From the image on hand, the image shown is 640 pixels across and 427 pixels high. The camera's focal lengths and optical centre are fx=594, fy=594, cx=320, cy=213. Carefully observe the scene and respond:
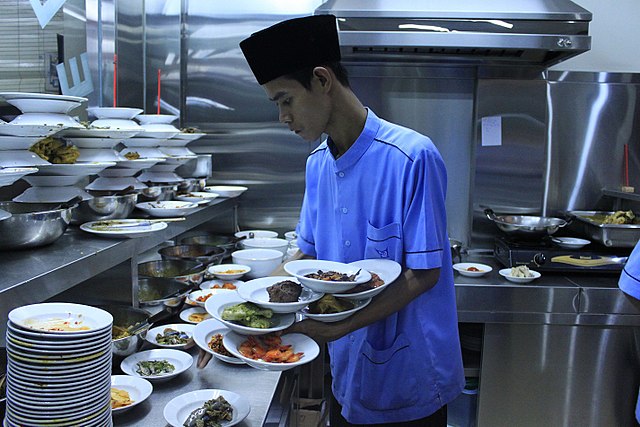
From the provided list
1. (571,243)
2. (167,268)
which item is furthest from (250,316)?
(571,243)

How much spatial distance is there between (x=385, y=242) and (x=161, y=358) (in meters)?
0.82

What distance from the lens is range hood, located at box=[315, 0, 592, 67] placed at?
3.20 metres

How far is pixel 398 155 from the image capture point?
1.80 metres

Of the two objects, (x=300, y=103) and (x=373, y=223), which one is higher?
(x=300, y=103)

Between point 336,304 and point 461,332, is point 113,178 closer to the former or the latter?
point 336,304

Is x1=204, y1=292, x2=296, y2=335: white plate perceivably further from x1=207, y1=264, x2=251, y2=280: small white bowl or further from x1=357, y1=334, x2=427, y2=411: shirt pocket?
x1=207, y1=264, x2=251, y2=280: small white bowl

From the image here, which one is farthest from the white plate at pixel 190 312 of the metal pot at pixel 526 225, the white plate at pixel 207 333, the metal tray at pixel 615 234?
the metal tray at pixel 615 234

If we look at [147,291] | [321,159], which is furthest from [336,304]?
[147,291]

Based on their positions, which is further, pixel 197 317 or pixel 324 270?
pixel 197 317

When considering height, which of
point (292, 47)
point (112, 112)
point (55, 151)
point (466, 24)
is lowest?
point (55, 151)

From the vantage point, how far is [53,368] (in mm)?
1169

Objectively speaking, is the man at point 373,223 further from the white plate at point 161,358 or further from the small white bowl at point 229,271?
the small white bowl at point 229,271

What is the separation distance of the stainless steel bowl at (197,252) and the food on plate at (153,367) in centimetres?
107

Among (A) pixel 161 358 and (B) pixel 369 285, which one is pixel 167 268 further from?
(B) pixel 369 285
